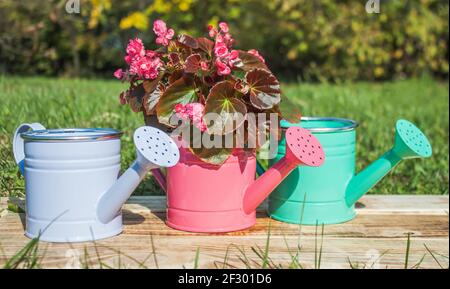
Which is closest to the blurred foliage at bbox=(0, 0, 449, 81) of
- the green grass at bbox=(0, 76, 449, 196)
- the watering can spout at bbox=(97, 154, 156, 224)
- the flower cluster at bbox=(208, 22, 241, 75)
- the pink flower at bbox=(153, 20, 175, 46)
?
the green grass at bbox=(0, 76, 449, 196)

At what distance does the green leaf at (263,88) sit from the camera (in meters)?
1.35

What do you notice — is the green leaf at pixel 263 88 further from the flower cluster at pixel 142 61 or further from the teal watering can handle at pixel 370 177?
the teal watering can handle at pixel 370 177

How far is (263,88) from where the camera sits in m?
1.37

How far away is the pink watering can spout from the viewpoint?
1363 mm

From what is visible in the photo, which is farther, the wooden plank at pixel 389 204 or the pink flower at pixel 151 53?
the wooden plank at pixel 389 204

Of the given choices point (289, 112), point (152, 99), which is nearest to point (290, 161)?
point (289, 112)

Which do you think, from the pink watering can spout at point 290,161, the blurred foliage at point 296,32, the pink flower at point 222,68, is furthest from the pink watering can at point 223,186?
the blurred foliage at point 296,32

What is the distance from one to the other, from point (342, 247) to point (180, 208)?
0.41 m

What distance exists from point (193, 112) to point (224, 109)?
0.07m

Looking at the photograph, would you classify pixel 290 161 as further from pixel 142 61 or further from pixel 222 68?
pixel 142 61

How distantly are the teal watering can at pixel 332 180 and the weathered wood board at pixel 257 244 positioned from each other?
0.14 ft

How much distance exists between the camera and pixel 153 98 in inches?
54.5
